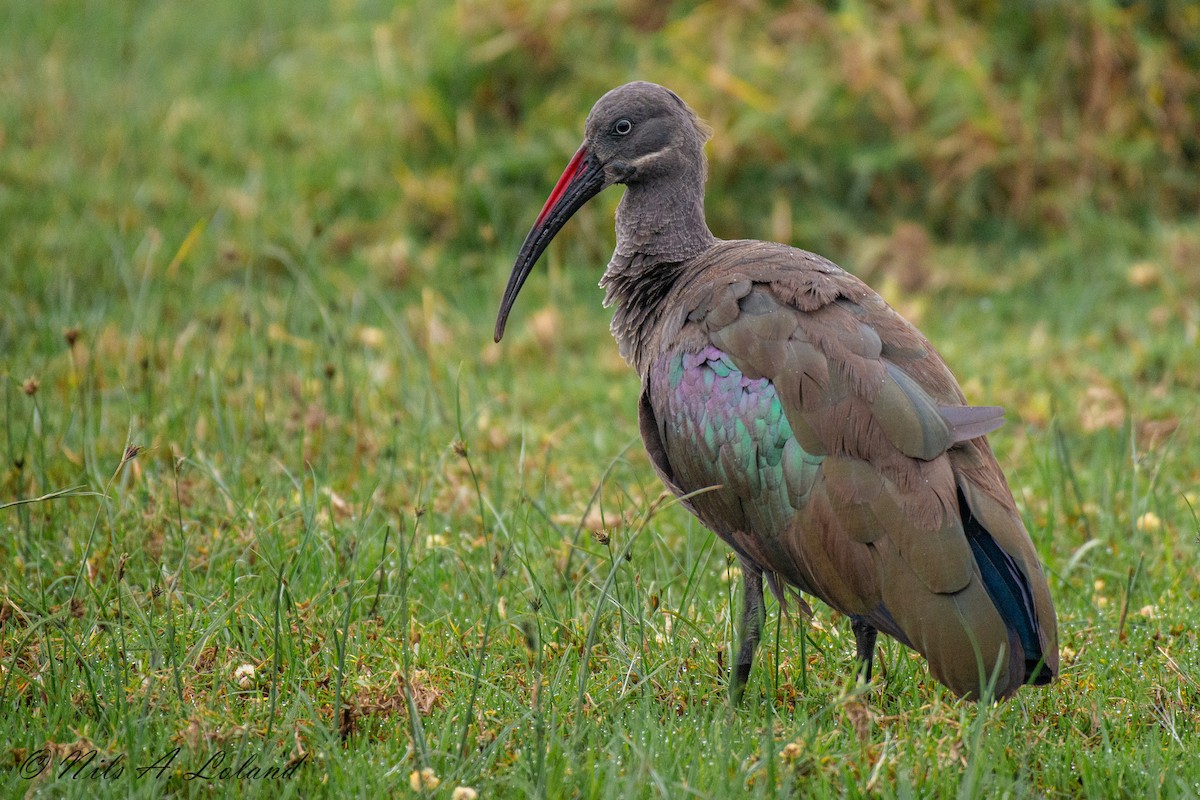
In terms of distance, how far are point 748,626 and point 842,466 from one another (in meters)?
0.55

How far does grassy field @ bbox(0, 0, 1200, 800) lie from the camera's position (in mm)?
3229

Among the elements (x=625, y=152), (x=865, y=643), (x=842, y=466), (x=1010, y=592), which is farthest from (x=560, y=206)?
(x=1010, y=592)

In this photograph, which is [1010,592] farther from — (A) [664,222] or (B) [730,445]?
(A) [664,222]

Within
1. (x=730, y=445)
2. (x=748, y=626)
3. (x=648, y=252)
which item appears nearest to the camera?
(x=730, y=445)

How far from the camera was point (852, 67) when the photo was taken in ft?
23.8

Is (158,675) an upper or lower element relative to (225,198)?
lower

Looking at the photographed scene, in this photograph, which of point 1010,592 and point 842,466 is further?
point 842,466

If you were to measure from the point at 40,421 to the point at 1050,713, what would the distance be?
3.08 meters

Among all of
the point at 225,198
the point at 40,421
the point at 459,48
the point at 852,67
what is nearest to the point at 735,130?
the point at 852,67

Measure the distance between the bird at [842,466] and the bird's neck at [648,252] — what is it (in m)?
0.13

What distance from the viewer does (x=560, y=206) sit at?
14.1 feet

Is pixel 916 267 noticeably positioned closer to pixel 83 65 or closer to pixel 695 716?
pixel 695 716

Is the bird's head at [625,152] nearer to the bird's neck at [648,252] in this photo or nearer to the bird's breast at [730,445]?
the bird's neck at [648,252]

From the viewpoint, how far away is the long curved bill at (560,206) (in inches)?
169
